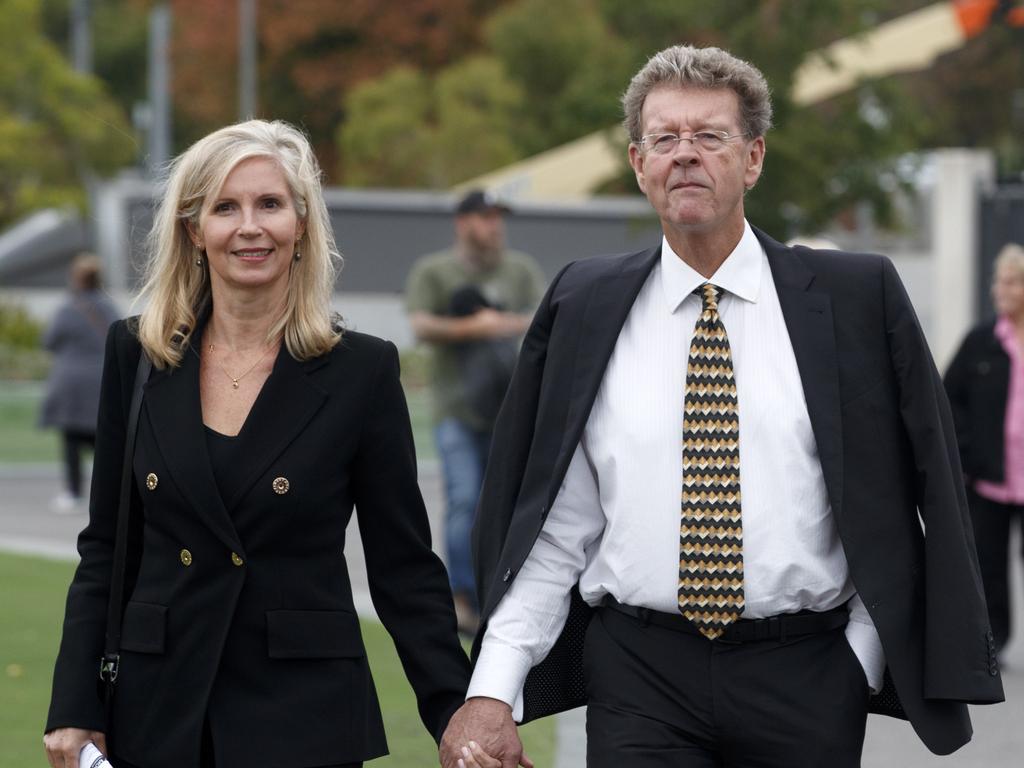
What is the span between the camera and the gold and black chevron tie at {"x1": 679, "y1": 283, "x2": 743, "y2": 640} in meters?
3.76

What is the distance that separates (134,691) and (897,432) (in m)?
1.60

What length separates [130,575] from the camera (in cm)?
391

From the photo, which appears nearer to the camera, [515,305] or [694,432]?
[694,432]

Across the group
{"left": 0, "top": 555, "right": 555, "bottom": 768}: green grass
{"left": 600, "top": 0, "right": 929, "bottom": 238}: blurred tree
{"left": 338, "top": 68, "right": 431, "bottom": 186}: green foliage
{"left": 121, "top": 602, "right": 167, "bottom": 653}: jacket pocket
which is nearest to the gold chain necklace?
{"left": 121, "top": 602, "right": 167, "bottom": 653}: jacket pocket

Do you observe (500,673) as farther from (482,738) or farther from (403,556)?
(403,556)

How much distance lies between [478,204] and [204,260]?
5432 millimetres

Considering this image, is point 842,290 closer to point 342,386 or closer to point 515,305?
point 342,386

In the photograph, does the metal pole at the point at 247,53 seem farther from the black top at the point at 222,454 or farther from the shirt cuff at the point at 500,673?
the shirt cuff at the point at 500,673

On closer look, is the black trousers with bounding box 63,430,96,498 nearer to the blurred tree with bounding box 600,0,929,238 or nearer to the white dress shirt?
the blurred tree with bounding box 600,0,929,238

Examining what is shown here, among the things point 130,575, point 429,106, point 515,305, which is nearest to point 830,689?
point 130,575

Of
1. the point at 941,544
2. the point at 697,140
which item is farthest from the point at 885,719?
the point at 697,140

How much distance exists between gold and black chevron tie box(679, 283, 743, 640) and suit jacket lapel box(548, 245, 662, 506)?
207 millimetres

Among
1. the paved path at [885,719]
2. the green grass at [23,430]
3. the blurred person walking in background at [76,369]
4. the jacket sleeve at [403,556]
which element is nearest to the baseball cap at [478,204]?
the paved path at [885,719]

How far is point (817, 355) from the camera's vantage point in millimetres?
3797
